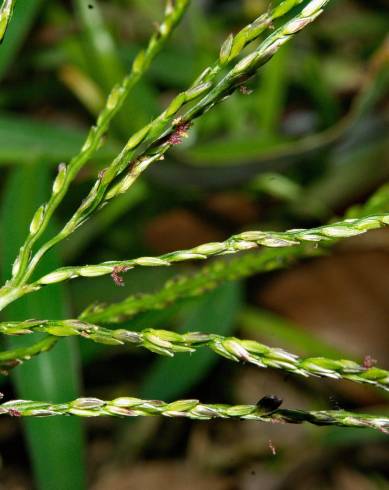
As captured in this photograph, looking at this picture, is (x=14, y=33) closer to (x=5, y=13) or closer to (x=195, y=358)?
(x=195, y=358)

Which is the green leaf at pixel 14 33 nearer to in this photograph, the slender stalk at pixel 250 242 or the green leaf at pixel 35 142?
the green leaf at pixel 35 142

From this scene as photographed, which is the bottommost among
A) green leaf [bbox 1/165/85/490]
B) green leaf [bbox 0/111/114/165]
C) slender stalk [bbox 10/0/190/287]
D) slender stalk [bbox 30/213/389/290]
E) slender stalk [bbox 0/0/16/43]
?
green leaf [bbox 1/165/85/490]

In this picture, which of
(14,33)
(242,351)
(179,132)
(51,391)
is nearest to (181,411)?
(242,351)

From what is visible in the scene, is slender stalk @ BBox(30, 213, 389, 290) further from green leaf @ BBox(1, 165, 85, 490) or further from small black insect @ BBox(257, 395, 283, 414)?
green leaf @ BBox(1, 165, 85, 490)

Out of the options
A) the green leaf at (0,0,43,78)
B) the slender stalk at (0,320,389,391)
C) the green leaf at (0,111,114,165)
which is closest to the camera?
the slender stalk at (0,320,389,391)

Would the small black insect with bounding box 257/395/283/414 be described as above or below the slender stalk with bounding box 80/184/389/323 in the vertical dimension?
below

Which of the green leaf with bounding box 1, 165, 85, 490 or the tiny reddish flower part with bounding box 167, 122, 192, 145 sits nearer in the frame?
the tiny reddish flower part with bounding box 167, 122, 192, 145

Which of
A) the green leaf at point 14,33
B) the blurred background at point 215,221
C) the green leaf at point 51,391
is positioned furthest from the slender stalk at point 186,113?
the green leaf at point 14,33

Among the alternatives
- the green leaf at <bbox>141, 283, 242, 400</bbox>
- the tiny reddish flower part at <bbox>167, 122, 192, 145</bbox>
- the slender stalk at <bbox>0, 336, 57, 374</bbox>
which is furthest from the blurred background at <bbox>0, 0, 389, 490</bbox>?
the tiny reddish flower part at <bbox>167, 122, 192, 145</bbox>
